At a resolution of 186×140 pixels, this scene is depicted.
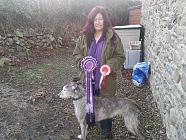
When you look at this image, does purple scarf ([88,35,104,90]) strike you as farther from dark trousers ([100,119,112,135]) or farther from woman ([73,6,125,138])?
dark trousers ([100,119,112,135])

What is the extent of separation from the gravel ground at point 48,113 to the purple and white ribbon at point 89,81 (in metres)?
0.78

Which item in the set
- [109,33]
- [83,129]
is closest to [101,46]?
[109,33]

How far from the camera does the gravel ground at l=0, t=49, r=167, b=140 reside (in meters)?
5.25

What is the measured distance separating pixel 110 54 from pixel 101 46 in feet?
0.63

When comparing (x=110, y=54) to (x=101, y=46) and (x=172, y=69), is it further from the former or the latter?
(x=172, y=69)

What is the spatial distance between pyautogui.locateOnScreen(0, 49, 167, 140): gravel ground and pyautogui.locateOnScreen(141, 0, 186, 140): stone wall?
0.33m

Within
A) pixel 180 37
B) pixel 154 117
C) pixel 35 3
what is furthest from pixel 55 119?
pixel 35 3

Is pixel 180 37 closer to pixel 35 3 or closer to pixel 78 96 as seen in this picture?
pixel 78 96

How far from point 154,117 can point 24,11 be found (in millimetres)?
7710

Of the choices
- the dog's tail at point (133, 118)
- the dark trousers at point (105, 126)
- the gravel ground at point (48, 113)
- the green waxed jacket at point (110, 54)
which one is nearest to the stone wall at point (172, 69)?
the gravel ground at point (48, 113)

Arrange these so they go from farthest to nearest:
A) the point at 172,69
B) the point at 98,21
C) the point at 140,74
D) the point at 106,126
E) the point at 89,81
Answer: the point at 140,74 → the point at 106,126 → the point at 172,69 → the point at 89,81 → the point at 98,21

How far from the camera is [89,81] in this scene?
435 centimetres

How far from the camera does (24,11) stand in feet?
37.4

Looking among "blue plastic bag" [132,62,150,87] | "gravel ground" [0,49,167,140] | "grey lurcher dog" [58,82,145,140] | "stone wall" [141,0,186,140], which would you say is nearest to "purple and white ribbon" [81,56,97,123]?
"grey lurcher dog" [58,82,145,140]
